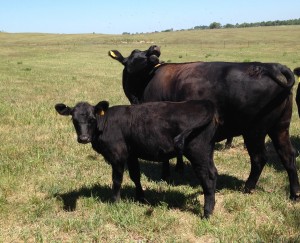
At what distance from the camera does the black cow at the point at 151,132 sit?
5.18 meters

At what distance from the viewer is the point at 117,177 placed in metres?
5.68

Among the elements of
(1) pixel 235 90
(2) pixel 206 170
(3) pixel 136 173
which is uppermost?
(1) pixel 235 90

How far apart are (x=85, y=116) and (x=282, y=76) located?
293cm

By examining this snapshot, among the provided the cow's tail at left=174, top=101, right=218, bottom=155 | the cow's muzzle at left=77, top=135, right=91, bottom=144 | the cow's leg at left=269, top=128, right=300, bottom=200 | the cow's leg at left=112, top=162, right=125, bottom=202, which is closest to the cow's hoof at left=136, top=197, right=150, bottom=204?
the cow's leg at left=112, top=162, right=125, bottom=202

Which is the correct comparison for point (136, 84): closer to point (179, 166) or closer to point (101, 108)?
point (179, 166)

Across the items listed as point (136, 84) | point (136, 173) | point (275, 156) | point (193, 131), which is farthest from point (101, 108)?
point (275, 156)

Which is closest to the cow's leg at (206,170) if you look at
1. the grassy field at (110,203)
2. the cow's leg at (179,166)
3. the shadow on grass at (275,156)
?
the grassy field at (110,203)

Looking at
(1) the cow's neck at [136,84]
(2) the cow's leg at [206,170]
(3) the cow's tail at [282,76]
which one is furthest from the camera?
(1) the cow's neck at [136,84]

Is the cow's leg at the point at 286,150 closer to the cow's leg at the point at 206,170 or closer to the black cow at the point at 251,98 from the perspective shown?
the black cow at the point at 251,98

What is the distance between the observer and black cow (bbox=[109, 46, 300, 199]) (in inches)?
226

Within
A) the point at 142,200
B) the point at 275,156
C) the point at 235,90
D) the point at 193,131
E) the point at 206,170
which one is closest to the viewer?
the point at 193,131

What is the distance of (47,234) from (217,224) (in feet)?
7.21

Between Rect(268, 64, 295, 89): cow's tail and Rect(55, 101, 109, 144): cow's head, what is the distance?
8.09 feet

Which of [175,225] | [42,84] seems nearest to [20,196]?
[175,225]
